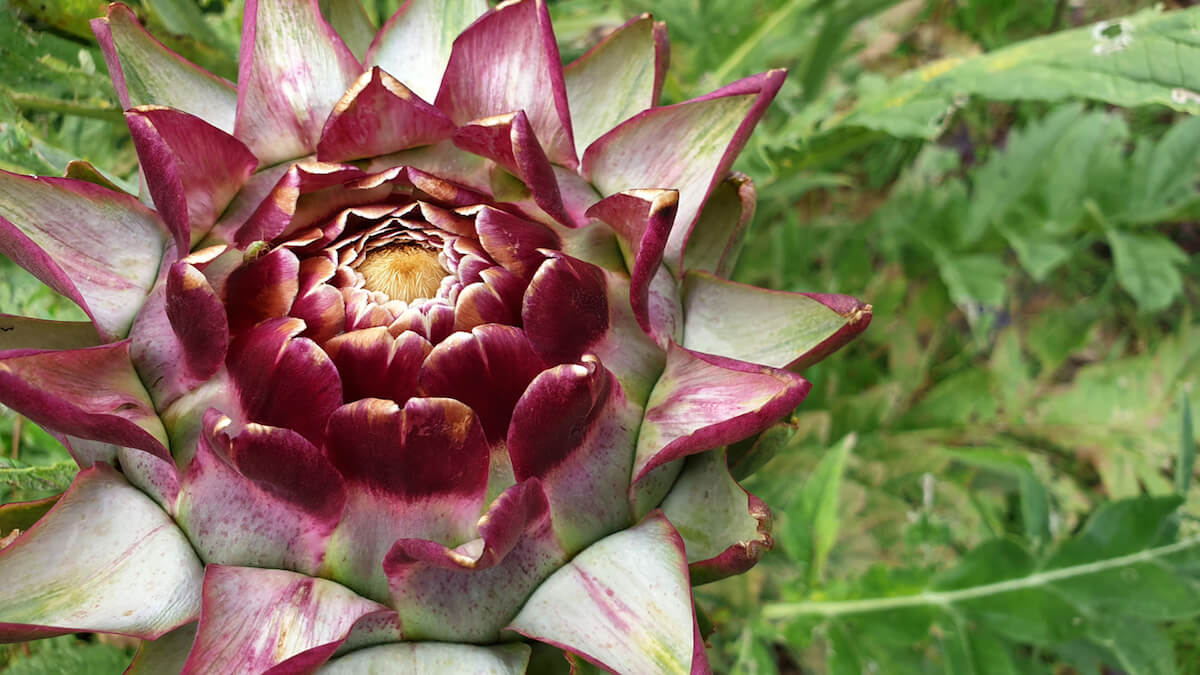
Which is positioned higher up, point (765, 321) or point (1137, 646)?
point (765, 321)

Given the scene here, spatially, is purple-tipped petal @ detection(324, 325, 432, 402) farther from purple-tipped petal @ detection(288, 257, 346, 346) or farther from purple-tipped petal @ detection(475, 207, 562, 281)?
purple-tipped petal @ detection(475, 207, 562, 281)

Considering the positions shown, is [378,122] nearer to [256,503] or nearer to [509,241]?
[509,241]

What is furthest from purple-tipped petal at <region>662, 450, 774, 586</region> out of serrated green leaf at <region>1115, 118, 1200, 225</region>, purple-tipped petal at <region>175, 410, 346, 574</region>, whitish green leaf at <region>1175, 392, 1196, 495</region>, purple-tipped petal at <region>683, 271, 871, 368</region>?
serrated green leaf at <region>1115, 118, 1200, 225</region>

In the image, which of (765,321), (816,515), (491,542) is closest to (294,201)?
(491,542)

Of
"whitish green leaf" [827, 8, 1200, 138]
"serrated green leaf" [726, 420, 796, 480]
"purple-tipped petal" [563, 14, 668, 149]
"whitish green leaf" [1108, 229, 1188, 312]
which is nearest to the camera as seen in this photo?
"serrated green leaf" [726, 420, 796, 480]

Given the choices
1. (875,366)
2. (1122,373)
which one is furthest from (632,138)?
(1122,373)
